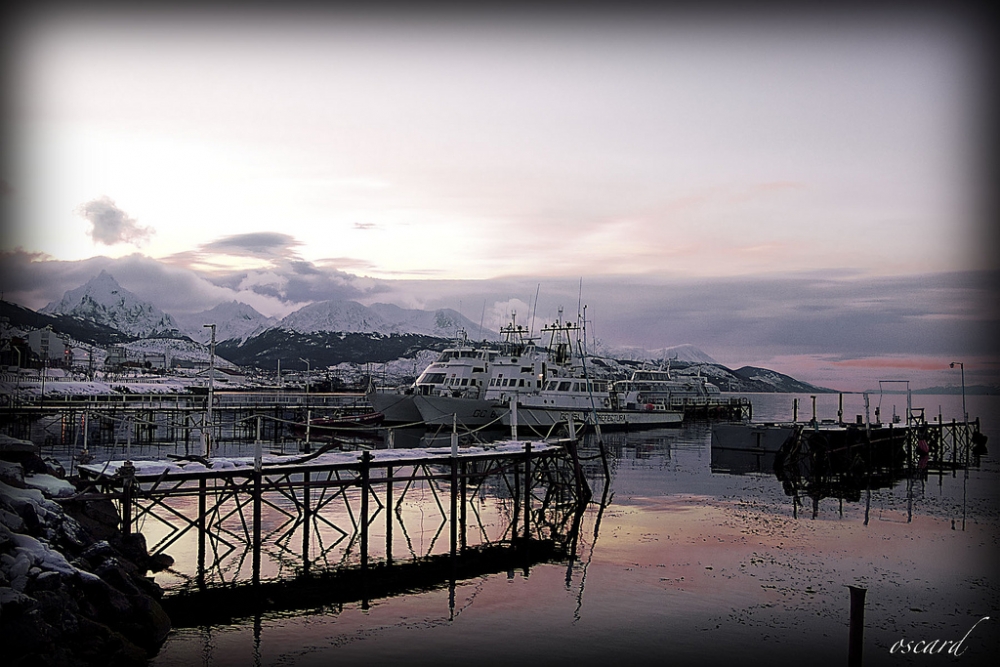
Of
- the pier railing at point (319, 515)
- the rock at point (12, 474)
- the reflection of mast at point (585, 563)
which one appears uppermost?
the rock at point (12, 474)

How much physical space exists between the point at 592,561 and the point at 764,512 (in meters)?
10.8

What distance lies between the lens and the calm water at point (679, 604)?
14.1m

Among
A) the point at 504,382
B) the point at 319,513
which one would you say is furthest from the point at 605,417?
the point at 319,513

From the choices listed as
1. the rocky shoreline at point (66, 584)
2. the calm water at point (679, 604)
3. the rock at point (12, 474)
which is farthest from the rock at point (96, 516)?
the calm water at point (679, 604)

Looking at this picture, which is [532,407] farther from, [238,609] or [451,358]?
[238,609]

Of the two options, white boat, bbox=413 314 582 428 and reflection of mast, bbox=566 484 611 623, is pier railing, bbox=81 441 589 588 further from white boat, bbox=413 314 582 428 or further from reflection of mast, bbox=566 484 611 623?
white boat, bbox=413 314 582 428

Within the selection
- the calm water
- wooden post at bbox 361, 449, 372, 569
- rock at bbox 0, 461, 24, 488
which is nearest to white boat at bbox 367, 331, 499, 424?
the calm water

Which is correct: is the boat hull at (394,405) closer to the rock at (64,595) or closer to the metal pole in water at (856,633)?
the rock at (64,595)

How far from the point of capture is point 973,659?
1398cm

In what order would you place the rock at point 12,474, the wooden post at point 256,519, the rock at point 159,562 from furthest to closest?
the rock at point 159,562
the wooden post at point 256,519
the rock at point 12,474

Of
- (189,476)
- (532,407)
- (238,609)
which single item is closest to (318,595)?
(238,609)

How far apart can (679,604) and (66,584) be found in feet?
38.2

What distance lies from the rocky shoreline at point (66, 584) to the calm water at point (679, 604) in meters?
0.85

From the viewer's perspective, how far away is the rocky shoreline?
11.1 meters
